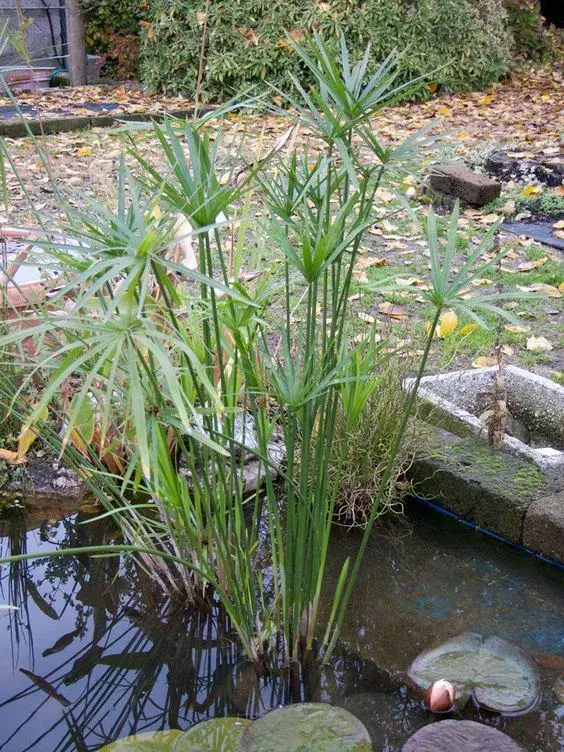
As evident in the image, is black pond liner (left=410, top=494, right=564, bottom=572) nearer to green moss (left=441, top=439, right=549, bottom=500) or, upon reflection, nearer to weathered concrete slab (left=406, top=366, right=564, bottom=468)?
green moss (left=441, top=439, right=549, bottom=500)

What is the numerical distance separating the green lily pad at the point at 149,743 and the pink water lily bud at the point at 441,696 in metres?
0.61

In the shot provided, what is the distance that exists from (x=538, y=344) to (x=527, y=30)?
10633mm

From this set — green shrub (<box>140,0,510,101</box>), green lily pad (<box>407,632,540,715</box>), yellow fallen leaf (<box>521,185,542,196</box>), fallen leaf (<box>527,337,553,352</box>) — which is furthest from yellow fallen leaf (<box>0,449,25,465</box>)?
green shrub (<box>140,0,510,101</box>)

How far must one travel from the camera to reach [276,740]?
1.95 meters

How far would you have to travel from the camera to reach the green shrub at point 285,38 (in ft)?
33.9

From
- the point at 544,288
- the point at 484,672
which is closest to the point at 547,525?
the point at 484,672

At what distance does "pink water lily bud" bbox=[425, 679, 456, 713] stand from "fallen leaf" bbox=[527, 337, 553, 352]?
223 centimetres

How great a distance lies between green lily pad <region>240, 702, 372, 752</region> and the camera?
1932mm

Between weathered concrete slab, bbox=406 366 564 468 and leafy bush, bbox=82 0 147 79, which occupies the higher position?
leafy bush, bbox=82 0 147 79

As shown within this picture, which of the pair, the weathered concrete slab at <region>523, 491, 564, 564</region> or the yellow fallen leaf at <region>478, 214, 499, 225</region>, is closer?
the weathered concrete slab at <region>523, 491, 564, 564</region>

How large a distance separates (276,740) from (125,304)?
111cm

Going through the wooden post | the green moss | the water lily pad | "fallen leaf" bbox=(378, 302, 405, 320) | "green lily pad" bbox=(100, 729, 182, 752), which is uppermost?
the wooden post

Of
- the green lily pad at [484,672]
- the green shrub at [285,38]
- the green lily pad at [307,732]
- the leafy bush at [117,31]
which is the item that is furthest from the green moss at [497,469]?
the leafy bush at [117,31]

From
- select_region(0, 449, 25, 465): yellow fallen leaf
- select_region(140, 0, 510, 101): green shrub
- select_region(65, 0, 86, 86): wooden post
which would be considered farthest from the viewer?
select_region(65, 0, 86, 86): wooden post
